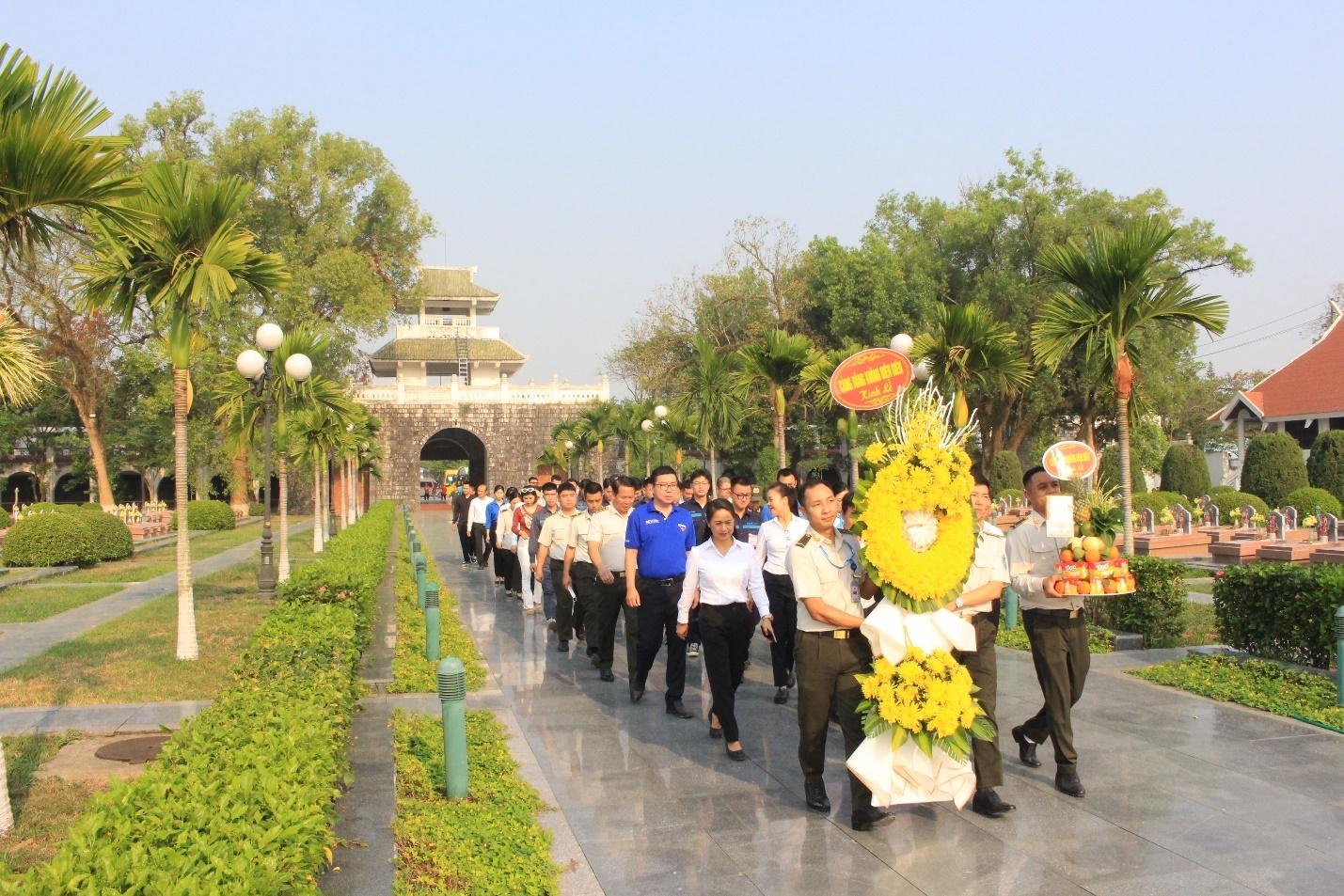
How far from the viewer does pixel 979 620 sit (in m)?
6.07

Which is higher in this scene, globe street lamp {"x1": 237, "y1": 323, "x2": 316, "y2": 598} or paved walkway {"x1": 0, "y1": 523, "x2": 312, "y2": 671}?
globe street lamp {"x1": 237, "y1": 323, "x2": 316, "y2": 598}

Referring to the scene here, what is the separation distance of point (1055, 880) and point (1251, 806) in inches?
62.4

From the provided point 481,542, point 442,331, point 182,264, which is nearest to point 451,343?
point 442,331

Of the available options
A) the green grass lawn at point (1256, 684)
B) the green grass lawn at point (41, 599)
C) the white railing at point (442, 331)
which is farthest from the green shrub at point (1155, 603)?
the white railing at point (442, 331)

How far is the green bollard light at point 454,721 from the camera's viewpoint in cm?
565

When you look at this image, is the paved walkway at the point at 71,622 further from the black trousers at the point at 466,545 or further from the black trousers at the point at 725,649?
the black trousers at the point at 725,649

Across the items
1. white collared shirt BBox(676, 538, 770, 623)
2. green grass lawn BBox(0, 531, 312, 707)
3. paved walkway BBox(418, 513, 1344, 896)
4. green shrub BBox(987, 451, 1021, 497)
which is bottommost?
paved walkway BBox(418, 513, 1344, 896)

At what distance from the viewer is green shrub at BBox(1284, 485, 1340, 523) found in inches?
854

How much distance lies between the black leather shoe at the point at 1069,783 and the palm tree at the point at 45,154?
578cm

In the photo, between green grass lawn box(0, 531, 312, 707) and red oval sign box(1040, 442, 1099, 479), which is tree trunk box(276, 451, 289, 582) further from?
red oval sign box(1040, 442, 1099, 479)

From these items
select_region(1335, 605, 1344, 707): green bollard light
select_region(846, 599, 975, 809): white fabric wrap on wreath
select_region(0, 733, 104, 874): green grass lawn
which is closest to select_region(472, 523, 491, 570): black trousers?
select_region(0, 733, 104, 874): green grass lawn

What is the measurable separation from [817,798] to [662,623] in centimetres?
271

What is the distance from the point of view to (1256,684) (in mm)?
8172

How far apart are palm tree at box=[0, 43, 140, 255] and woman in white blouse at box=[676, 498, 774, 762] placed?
3.94 meters
